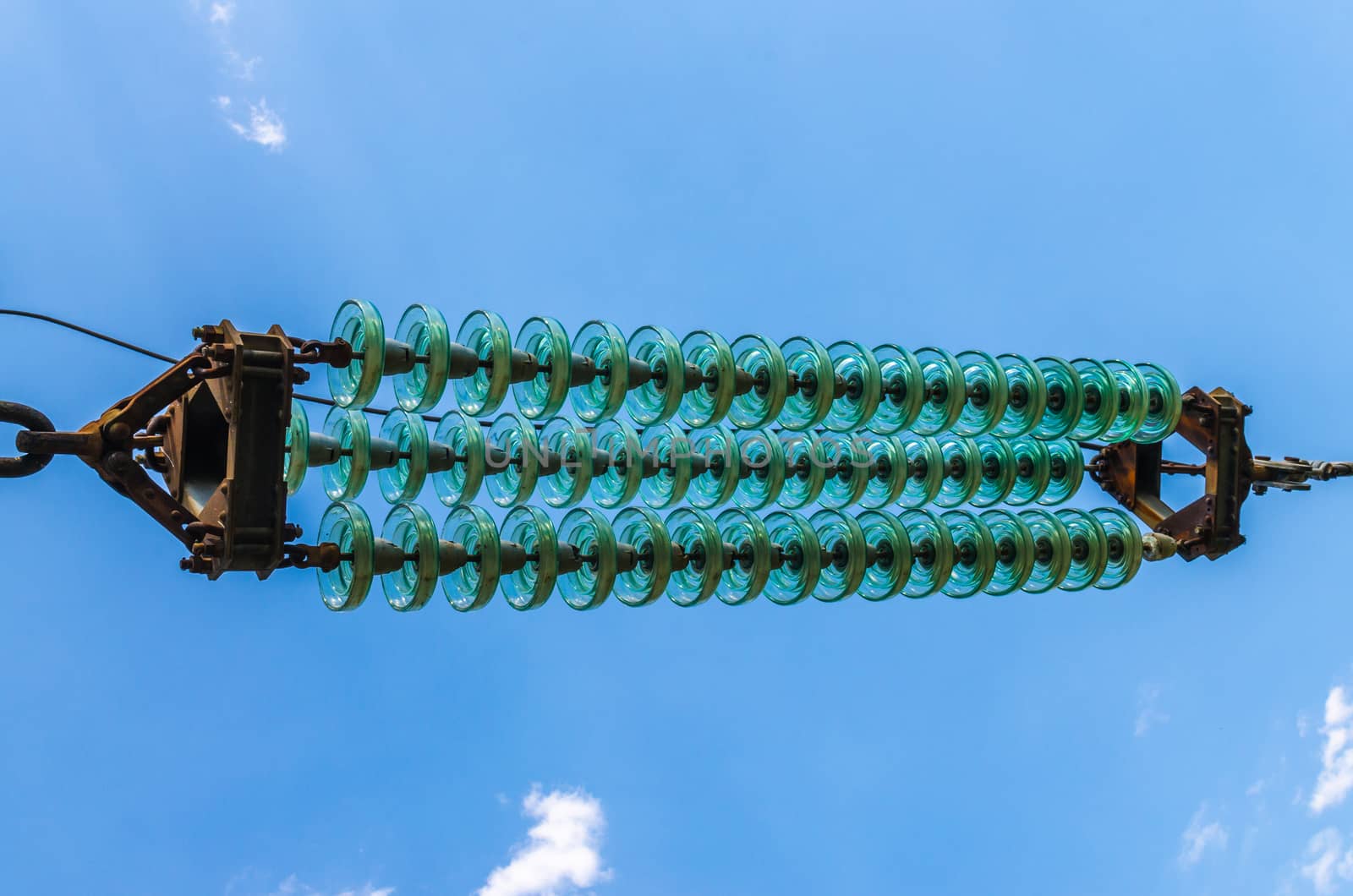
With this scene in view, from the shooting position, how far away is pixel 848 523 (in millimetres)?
11859

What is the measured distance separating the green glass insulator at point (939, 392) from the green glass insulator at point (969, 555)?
1.09 meters

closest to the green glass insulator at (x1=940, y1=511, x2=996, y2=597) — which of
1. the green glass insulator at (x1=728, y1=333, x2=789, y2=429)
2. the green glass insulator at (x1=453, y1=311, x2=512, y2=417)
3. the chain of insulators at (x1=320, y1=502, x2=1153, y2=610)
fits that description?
the chain of insulators at (x1=320, y1=502, x2=1153, y2=610)

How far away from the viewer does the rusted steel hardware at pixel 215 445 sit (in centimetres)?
938

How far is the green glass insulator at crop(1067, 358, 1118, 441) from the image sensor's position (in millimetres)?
12062

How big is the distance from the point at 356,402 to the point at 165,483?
167cm

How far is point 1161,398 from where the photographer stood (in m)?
12.6

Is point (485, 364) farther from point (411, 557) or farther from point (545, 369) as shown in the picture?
point (411, 557)

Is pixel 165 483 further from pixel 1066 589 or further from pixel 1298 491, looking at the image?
pixel 1298 491

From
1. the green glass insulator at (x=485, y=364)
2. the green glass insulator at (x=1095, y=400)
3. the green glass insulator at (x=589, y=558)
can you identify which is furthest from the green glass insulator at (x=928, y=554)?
the green glass insulator at (x=485, y=364)

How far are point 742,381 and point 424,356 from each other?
251 cm

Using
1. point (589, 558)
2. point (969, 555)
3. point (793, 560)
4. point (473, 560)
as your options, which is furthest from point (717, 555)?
point (969, 555)

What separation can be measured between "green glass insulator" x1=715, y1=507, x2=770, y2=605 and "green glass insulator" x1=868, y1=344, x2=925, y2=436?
1.31 metres

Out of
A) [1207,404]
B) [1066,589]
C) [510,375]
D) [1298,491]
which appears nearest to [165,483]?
[510,375]

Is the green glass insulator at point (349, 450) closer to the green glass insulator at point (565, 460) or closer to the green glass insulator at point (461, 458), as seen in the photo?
the green glass insulator at point (461, 458)
